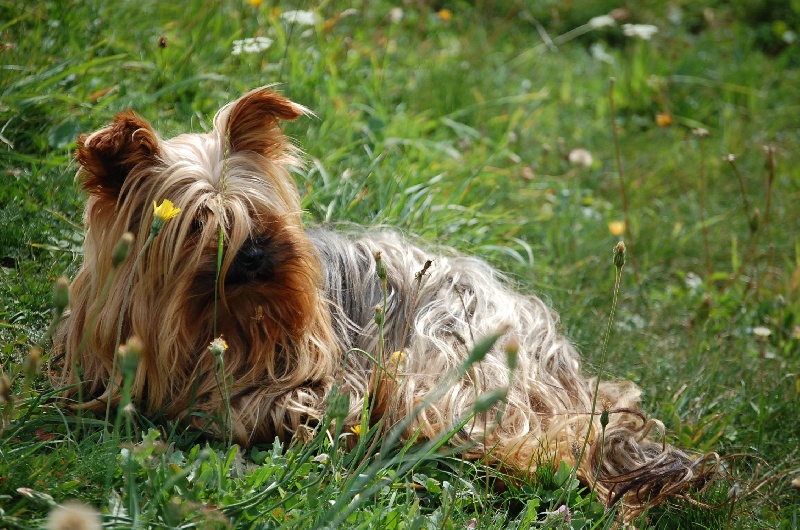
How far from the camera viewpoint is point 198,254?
2943mm

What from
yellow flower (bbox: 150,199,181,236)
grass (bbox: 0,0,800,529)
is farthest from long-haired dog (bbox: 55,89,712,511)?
yellow flower (bbox: 150,199,181,236)

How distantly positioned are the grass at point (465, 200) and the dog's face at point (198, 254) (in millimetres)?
301

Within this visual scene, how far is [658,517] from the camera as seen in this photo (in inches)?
128

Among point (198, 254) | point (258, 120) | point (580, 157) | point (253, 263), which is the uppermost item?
point (258, 120)

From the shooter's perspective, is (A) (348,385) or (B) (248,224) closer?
(B) (248,224)

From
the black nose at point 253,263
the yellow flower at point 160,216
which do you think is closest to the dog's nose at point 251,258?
the black nose at point 253,263

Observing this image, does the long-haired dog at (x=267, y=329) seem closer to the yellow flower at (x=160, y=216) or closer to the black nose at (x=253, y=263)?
the black nose at (x=253, y=263)

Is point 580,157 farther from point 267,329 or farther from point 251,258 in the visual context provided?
point 251,258

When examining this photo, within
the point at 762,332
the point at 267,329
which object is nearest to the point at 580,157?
the point at 762,332

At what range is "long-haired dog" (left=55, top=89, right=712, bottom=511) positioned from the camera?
2.98m

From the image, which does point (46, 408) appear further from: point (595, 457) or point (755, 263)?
point (755, 263)

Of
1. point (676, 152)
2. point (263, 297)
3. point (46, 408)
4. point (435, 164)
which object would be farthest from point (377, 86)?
point (46, 408)

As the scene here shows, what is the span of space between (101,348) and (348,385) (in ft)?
3.17

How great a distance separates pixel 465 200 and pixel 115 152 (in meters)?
2.67
